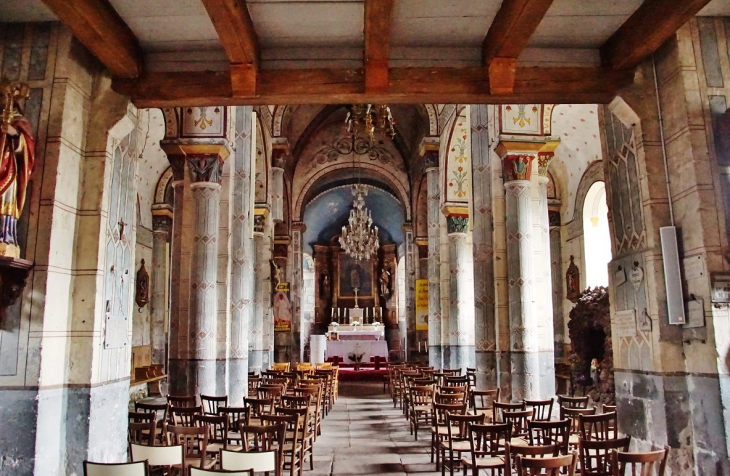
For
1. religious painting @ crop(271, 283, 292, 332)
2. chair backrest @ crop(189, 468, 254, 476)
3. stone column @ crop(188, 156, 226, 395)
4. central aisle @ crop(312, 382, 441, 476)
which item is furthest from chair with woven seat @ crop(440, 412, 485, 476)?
religious painting @ crop(271, 283, 292, 332)

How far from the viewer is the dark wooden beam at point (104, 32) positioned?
450 centimetres

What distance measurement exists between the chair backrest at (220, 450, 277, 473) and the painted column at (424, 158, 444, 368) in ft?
43.3

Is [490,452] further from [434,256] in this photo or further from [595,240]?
[595,240]

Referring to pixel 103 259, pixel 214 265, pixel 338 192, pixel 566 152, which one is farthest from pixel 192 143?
pixel 338 192

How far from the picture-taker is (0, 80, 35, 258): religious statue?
4430 millimetres

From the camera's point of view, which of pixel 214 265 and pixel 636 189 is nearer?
Result: pixel 636 189

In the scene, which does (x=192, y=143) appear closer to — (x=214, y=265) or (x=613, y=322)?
(x=214, y=265)

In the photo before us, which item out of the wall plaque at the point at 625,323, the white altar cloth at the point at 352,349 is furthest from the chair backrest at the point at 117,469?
the white altar cloth at the point at 352,349

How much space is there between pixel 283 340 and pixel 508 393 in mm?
14817

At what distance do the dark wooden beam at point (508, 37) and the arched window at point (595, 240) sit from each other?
11.8 meters

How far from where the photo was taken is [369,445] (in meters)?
8.81

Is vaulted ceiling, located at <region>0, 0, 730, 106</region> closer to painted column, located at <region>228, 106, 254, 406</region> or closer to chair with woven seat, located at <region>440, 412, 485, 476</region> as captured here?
chair with woven seat, located at <region>440, 412, 485, 476</region>

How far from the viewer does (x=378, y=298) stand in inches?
1278

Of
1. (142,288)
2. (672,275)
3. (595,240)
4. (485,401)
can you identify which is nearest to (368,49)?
(672,275)
